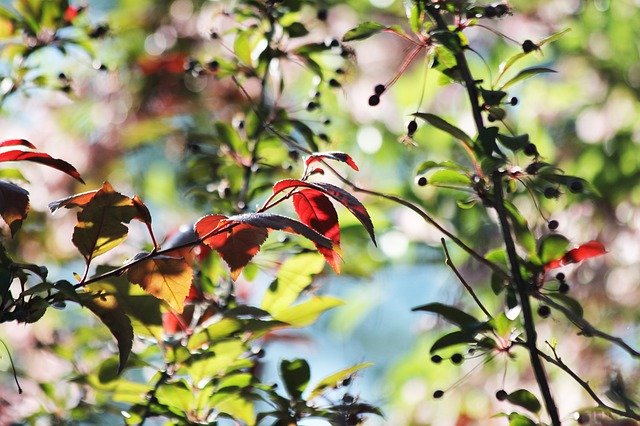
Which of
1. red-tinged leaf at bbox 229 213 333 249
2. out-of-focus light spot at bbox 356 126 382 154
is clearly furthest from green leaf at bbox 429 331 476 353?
out-of-focus light spot at bbox 356 126 382 154

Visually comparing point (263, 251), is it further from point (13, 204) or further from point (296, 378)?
point (13, 204)

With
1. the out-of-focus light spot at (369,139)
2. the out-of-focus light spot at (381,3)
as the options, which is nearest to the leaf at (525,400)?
the out-of-focus light spot at (369,139)

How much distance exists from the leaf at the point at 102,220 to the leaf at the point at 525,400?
290 mm

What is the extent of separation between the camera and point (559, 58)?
7.25 feet

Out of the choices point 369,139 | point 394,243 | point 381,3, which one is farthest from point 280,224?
point 381,3

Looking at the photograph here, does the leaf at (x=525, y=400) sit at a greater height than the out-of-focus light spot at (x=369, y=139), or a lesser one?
lesser

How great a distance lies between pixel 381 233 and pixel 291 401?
87cm

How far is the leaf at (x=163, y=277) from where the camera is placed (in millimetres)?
569

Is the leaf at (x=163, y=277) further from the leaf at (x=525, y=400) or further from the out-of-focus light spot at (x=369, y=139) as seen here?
the out-of-focus light spot at (x=369, y=139)

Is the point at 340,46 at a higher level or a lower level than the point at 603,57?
lower

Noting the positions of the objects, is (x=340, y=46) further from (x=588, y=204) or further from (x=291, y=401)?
(x=588, y=204)

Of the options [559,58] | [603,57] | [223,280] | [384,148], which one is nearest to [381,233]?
[384,148]

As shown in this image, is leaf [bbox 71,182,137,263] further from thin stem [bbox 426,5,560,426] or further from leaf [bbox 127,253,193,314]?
thin stem [bbox 426,5,560,426]

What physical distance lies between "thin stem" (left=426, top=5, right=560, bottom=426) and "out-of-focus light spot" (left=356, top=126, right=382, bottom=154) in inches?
40.2
